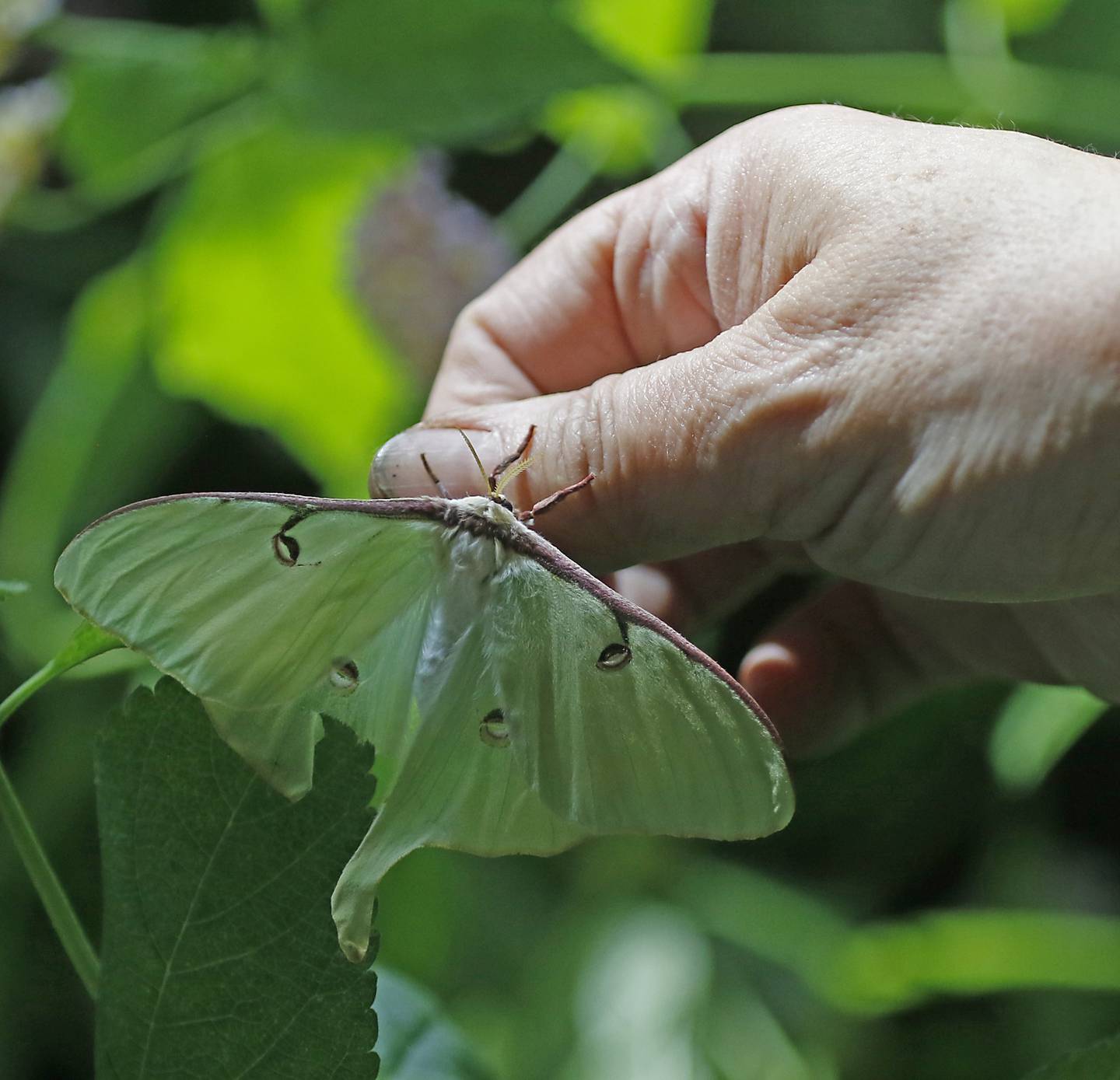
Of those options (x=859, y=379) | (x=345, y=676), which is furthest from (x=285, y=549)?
(x=859, y=379)

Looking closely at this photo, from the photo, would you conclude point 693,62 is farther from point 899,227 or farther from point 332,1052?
point 332,1052

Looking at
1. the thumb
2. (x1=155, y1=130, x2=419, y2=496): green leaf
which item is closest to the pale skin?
the thumb

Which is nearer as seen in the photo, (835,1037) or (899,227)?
(899,227)

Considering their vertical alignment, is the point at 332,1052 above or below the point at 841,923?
above

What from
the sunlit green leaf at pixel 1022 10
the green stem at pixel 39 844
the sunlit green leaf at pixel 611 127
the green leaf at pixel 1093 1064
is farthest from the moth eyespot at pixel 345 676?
the sunlit green leaf at pixel 1022 10

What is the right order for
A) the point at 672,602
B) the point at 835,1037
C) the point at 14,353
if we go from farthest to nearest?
the point at 14,353 → the point at 835,1037 → the point at 672,602

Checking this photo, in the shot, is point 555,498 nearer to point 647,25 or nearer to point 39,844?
point 39,844

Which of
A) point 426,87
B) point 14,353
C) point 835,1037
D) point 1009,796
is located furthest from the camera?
point 14,353

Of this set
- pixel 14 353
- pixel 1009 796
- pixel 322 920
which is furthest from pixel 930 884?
pixel 14 353
